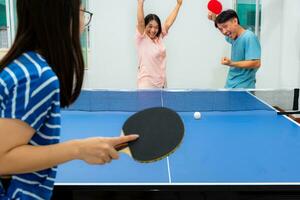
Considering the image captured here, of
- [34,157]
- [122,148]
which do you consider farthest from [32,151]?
[122,148]

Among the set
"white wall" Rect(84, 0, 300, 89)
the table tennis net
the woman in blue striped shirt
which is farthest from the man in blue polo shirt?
the woman in blue striped shirt

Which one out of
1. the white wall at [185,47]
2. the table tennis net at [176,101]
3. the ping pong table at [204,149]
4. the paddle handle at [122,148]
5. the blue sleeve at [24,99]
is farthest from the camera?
the white wall at [185,47]

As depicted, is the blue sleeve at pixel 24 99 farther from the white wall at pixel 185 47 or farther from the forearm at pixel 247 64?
the white wall at pixel 185 47

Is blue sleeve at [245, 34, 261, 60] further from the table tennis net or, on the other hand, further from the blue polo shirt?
the table tennis net

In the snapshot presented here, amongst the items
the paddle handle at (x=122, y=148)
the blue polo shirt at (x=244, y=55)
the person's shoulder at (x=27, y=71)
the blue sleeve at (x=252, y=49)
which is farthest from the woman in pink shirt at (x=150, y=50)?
the person's shoulder at (x=27, y=71)

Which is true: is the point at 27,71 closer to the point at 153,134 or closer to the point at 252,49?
the point at 153,134

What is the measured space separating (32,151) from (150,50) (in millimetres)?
3556

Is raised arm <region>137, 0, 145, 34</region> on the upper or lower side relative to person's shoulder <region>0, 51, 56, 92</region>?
upper

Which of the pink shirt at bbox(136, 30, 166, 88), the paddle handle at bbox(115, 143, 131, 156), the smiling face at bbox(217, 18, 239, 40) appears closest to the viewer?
the paddle handle at bbox(115, 143, 131, 156)

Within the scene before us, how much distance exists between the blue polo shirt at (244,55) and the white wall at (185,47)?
169 centimetres

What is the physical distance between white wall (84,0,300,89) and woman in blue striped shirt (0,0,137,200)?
4.56 meters

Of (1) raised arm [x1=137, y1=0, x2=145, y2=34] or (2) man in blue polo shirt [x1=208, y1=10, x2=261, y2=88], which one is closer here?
(2) man in blue polo shirt [x1=208, y1=10, x2=261, y2=88]

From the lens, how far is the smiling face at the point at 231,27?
3828mm

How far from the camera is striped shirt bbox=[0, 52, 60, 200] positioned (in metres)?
0.94
